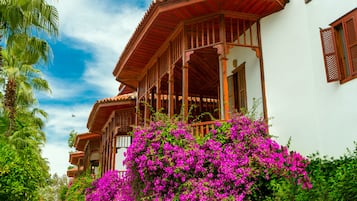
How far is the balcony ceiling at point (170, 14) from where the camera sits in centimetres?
954

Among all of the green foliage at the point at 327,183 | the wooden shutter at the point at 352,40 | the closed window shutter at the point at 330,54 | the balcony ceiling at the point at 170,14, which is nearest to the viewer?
the green foliage at the point at 327,183

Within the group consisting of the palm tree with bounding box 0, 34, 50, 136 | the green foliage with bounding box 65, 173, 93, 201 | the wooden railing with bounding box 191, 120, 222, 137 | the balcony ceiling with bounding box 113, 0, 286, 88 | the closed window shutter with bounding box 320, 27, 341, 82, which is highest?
the palm tree with bounding box 0, 34, 50, 136

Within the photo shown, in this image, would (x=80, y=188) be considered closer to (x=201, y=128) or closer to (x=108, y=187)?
(x=108, y=187)

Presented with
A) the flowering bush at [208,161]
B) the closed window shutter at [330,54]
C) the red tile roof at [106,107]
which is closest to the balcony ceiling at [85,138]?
the red tile roof at [106,107]

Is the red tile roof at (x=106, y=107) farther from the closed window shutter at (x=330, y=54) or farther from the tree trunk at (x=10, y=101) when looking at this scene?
the closed window shutter at (x=330, y=54)

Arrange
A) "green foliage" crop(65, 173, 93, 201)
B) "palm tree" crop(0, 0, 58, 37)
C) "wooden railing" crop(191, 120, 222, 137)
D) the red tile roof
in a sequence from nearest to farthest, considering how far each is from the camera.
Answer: "wooden railing" crop(191, 120, 222, 137) < "palm tree" crop(0, 0, 58, 37) < the red tile roof < "green foliage" crop(65, 173, 93, 201)

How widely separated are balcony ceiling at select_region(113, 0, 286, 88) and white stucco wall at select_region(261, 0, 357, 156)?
1.43 ft

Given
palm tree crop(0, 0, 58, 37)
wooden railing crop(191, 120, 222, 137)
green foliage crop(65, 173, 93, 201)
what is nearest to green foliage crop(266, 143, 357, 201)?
wooden railing crop(191, 120, 222, 137)

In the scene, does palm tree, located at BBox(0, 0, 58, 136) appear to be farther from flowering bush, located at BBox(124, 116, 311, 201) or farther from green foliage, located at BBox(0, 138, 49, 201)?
flowering bush, located at BBox(124, 116, 311, 201)

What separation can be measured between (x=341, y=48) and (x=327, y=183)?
2885 millimetres

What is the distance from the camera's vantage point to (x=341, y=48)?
7.94 metres

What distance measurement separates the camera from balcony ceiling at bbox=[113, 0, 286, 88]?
9537mm

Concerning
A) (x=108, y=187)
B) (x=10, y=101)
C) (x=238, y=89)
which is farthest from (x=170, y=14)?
(x=10, y=101)

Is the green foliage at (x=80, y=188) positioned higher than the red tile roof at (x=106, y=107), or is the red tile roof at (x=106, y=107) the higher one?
the red tile roof at (x=106, y=107)
